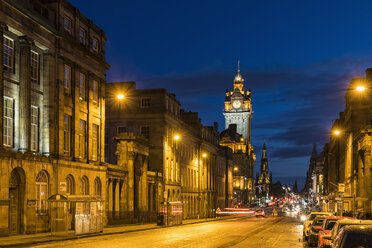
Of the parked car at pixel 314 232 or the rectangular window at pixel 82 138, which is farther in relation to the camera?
the rectangular window at pixel 82 138

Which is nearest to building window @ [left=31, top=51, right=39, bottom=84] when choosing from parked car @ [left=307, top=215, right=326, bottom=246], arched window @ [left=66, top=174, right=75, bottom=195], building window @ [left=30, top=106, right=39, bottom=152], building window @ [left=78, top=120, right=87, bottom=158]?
building window @ [left=30, top=106, right=39, bottom=152]

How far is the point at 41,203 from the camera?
37969mm

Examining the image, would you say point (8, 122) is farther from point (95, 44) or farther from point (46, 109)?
point (95, 44)

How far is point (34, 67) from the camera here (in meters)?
38.5

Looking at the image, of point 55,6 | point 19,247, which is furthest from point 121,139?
point 19,247

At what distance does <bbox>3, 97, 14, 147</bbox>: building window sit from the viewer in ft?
113

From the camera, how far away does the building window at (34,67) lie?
3822 centimetres

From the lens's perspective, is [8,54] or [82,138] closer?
[8,54]

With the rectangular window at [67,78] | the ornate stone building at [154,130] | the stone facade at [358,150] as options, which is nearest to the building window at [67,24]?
the rectangular window at [67,78]

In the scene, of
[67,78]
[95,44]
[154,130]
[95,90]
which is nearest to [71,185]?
[67,78]

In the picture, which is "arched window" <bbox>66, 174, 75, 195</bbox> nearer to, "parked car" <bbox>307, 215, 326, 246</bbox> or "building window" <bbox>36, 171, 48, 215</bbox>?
"building window" <bbox>36, 171, 48, 215</bbox>

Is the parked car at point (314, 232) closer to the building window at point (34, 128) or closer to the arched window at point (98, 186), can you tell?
the building window at point (34, 128)

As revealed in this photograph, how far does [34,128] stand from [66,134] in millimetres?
4745

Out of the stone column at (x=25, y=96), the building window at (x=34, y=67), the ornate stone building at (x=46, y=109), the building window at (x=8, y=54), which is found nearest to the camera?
the ornate stone building at (x=46, y=109)
